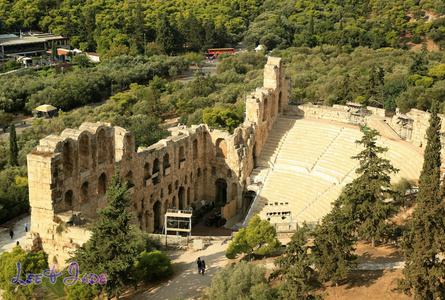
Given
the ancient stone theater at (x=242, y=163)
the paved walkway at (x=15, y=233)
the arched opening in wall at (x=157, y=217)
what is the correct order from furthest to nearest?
the arched opening in wall at (x=157, y=217) → the paved walkway at (x=15, y=233) → the ancient stone theater at (x=242, y=163)

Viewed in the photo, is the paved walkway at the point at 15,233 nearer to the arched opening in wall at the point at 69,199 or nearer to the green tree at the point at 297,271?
the arched opening in wall at the point at 69,199

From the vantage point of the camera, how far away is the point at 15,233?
42.4 m

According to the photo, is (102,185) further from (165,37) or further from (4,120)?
(165,37)

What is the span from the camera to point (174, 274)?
31.9m

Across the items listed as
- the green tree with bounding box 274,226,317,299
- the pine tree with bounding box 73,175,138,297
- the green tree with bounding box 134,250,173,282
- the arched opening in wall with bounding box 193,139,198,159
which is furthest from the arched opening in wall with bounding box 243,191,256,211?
the pine tree with bounding box 73,175,138,297

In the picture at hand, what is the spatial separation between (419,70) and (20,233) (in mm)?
46303

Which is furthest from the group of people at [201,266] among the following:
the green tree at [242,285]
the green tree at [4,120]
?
the green tree at [4,120]

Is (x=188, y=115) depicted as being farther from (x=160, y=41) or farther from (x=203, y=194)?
(x=160, y=41)

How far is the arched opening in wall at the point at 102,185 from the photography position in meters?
37.5

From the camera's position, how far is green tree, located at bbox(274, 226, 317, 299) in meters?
25.4

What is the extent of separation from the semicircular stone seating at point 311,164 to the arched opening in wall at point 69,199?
534 inches

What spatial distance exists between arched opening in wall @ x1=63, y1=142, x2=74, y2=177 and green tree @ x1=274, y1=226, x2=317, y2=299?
1327 cm

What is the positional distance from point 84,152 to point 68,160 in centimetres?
155

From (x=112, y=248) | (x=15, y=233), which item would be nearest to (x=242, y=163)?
(x=15, y=233)
